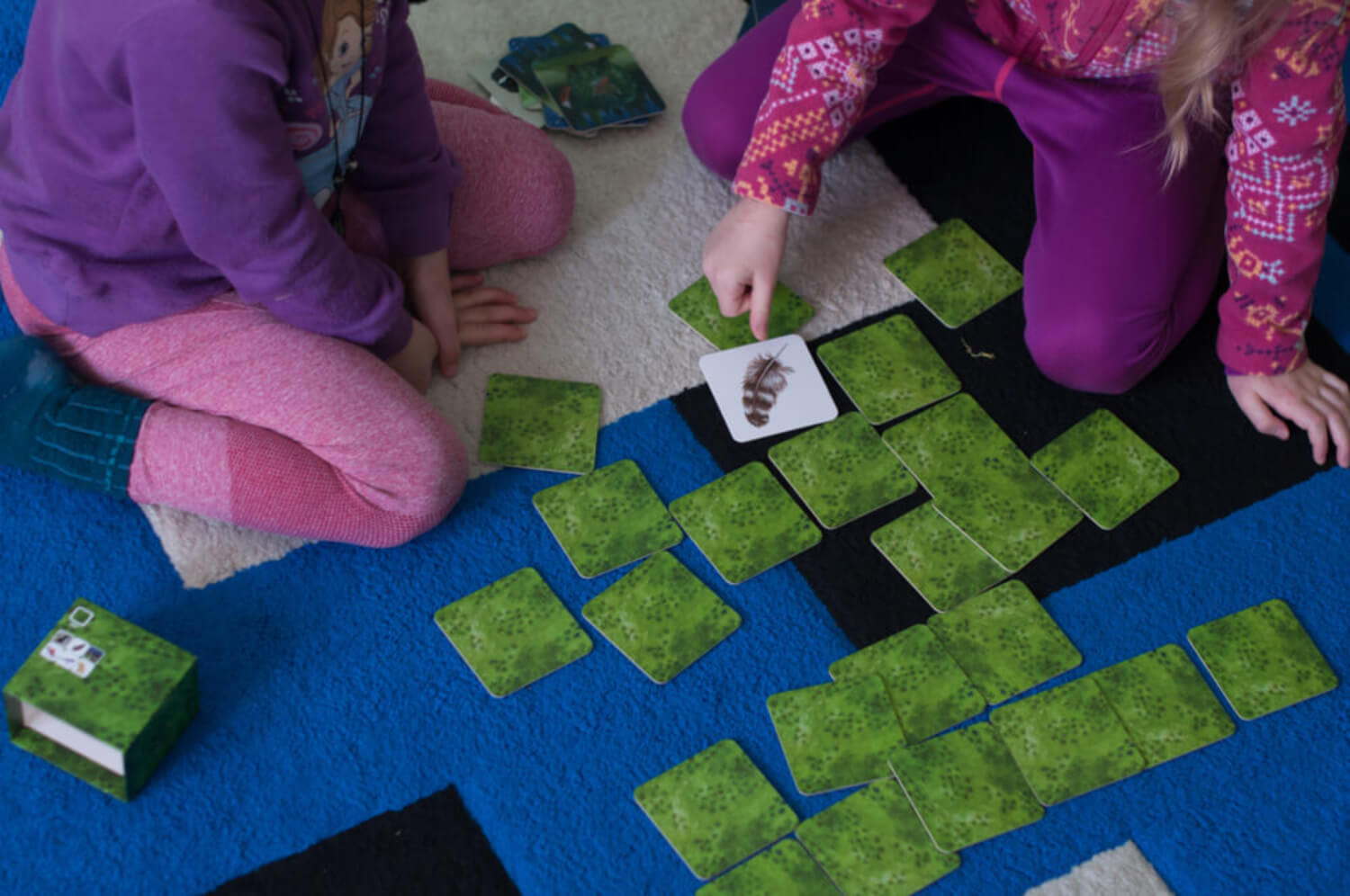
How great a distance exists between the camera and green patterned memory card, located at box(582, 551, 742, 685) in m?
1.12

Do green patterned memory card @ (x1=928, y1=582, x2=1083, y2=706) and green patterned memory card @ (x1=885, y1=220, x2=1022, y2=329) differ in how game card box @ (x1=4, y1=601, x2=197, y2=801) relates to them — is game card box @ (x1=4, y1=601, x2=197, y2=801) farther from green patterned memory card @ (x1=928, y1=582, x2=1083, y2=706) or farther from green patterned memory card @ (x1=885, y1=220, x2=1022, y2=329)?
green patterned memory card @ (x1=885, y1=220, x2=1022, y2=329)

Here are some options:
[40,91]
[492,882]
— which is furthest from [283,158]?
[492,882]

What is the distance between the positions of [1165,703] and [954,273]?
0.55 metres

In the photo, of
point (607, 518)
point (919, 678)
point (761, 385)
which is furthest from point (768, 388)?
point (919, 678)

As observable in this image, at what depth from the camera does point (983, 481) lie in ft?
4.09

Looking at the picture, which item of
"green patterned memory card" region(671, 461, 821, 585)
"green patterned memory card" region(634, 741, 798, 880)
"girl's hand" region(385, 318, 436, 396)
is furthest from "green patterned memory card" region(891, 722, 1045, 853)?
"girl's hand" region(385, 318, 436, 396)

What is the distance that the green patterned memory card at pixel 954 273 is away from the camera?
4.55 feet

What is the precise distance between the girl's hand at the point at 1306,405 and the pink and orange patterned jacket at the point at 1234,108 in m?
0.02

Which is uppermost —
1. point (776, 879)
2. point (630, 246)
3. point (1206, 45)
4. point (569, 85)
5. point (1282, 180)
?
point (1206, 45)

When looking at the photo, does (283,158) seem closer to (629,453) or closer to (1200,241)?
(629,453)

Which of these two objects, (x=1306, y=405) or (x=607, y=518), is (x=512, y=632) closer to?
(x=607, y=518)

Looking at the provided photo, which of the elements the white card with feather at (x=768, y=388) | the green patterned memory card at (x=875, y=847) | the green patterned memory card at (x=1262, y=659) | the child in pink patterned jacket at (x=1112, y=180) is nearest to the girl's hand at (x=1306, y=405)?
the child in pink patterned jacket at (x=1112, y=180)

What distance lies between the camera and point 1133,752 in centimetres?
109

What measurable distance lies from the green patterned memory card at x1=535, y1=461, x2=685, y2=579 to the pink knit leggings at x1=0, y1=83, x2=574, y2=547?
0.11 metres
